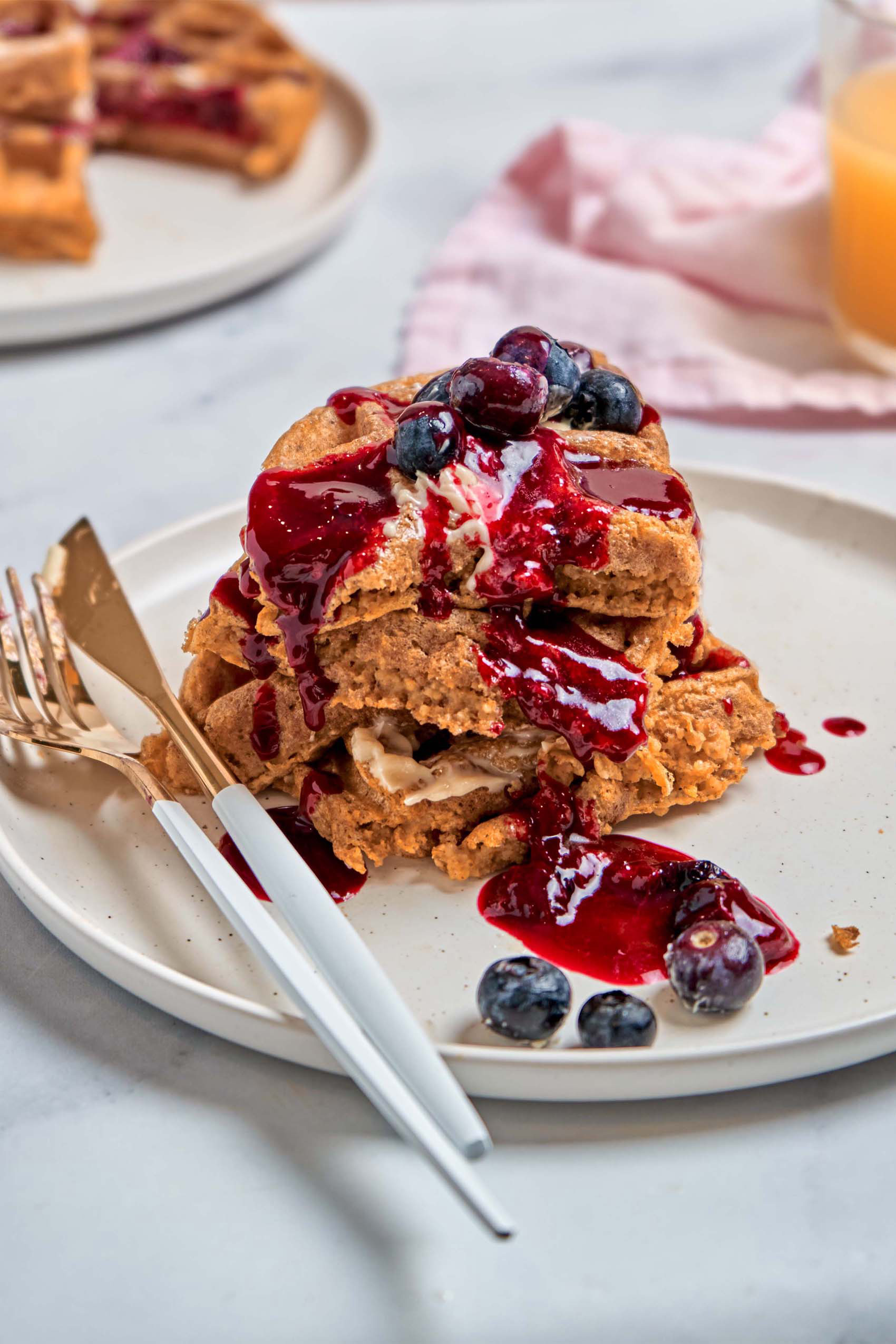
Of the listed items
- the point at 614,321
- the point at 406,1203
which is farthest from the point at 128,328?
the point at 406,1203

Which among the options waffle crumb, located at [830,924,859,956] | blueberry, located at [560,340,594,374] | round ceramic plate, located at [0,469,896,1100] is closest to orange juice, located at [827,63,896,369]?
round ceramic plate, located at [0,469,896,1100]

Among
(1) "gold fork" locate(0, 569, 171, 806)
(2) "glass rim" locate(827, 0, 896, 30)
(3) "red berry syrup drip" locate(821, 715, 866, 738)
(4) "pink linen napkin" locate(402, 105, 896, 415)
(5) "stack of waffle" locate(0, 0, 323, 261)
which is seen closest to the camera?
(1) "gold fork" locate(0, 569, 171, 806)

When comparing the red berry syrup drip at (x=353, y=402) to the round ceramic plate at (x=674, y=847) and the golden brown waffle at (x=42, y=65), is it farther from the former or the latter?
the golden brown waffle at (x=42, y=65)

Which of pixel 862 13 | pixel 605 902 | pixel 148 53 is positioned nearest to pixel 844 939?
pixel 605 902

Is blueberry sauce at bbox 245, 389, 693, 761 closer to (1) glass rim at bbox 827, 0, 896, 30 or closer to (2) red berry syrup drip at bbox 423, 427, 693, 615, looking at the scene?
(2) red berry syrup drip at bbox 423, 427, 693, 615

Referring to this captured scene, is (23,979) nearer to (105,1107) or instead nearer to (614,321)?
(105,1107)

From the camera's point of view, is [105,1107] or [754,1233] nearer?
[754,1233]

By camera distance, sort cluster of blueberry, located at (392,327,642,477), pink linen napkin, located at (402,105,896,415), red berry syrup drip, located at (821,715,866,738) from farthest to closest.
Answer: pink linen napkin, located at (402,105,896,415)
red berry syrup drip, located at (821,715,866,738)
cluster of blueberry, located at (392,327,642,477)
